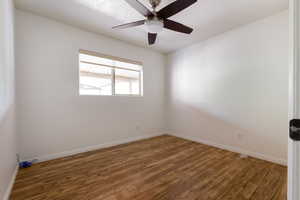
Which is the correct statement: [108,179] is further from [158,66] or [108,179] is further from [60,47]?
[158,66]

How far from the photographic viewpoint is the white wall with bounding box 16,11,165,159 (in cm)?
213

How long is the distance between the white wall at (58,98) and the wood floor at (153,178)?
394mm

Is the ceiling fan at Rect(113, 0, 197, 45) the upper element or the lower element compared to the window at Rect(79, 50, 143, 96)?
upper

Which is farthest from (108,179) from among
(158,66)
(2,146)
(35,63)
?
(158,66)

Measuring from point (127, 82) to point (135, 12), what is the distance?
5.63 feet

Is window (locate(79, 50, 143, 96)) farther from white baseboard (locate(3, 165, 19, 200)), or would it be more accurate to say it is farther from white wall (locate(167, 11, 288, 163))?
white baseboard (locate(3, 165, 19, 200))

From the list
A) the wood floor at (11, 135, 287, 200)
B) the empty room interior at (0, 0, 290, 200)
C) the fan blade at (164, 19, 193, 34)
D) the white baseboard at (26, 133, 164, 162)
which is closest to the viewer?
the wood floor at (11, 135, 287, 200)

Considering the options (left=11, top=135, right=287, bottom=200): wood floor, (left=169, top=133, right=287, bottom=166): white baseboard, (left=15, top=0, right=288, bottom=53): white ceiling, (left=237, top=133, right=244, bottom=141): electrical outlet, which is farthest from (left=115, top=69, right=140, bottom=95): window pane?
(left=237, top=133, right=244, bottom=141): electrical outlet

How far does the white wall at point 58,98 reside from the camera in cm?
213

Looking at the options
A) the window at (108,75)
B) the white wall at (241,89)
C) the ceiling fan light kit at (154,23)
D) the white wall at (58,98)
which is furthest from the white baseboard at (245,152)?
the ceiling fan light kit at (154,23)

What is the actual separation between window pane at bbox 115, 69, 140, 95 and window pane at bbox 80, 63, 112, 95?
213 millimetres

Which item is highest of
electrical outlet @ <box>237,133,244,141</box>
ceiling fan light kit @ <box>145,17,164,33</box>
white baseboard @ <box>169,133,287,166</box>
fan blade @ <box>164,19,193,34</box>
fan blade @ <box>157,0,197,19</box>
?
fan blade @ <box>157,0,197,19</box>

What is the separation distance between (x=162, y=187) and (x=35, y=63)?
9.18 feet

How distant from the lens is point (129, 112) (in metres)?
3.36
